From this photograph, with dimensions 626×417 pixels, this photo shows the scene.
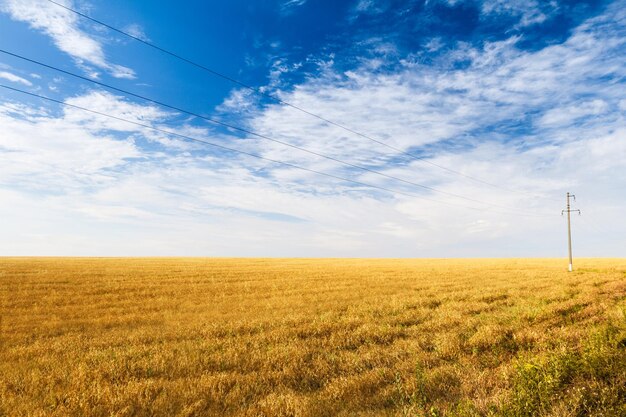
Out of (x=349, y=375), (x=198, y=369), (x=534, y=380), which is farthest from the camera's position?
(x=198, y=369)

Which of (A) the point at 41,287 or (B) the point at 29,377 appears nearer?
(B) the point at 29,377

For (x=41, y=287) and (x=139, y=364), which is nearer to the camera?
(x=139, y=364)

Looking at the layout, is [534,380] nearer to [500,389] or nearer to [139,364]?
[500,389]

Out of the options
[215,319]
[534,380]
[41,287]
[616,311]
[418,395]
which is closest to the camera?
[534,380]

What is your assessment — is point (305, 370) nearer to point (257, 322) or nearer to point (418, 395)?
point (418, 395)

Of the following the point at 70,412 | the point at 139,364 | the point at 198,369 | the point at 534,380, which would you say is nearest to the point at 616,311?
the point at 534,380

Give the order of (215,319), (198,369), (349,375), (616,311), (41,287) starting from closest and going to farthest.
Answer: (349,375) → (198,369) → (616,311) → (215,319) → (41,287)

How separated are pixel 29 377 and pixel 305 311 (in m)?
9.47

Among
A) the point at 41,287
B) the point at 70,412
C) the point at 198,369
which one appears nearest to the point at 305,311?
the point at 198,369

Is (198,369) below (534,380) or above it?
below

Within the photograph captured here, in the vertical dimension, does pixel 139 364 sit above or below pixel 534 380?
below

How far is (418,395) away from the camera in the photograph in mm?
6035

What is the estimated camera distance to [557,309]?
13375 millimetres

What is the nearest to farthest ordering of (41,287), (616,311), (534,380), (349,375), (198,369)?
1. (534,380)
2. (349,375)
3. (198,369)
4. (616,311)
5. (41,287)
